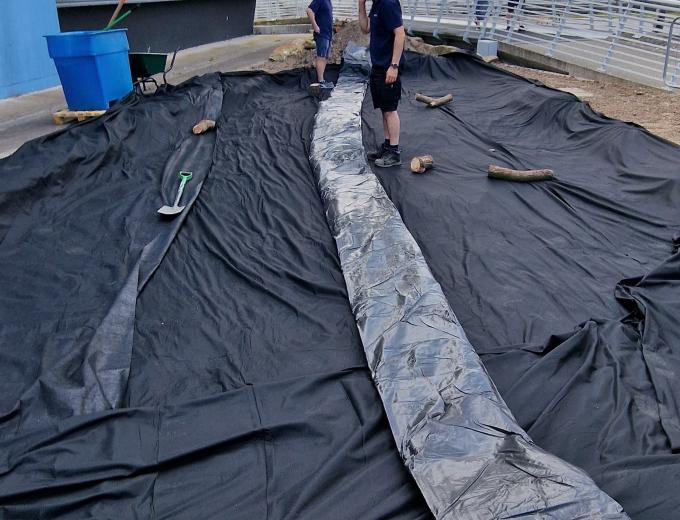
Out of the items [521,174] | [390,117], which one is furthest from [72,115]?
[521,174]

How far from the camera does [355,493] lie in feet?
5.90

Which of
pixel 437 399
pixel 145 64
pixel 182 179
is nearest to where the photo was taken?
pixel 437 399

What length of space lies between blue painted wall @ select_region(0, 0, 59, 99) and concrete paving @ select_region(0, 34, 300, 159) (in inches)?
6.4

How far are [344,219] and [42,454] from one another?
2088 mm

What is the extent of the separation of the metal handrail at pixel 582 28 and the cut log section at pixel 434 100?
260 cm

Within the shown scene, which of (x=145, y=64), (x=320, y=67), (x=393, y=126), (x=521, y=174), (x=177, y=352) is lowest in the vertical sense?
(x=177, y=352)

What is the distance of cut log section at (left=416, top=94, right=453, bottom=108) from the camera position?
6.38m

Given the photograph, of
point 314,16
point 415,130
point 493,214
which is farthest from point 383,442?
point 314,16

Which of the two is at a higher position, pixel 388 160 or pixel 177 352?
pixel 388 160

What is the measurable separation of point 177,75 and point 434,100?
4.27m

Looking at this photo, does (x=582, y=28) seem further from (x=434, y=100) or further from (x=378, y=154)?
(x=378, y=154)

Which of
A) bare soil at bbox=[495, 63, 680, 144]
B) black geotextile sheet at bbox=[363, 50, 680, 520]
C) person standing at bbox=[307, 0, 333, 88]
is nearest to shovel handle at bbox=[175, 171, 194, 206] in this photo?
black geotextile sheet at bbox=[363, 50, 680, 520]

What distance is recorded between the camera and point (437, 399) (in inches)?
78.9

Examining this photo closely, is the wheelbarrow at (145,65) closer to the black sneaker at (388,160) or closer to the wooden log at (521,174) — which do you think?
the black sneaker at (388,160)
